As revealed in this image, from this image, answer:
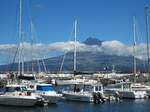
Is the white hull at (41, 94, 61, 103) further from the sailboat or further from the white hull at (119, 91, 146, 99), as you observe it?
the white hull at (119, 91, 146, 99)

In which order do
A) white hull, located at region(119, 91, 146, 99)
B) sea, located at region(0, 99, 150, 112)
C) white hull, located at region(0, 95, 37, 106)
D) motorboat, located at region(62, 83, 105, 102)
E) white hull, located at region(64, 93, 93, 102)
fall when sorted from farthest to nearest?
white hull, located at region(119, 91, 146, 99), motorboat, located at region(62, 83, 105, 102), white hull, located at region(64, 93, 93, 102), white hull, located at region(0, 95, 37, 106), sea, located at region(0, 99, 150, 112)

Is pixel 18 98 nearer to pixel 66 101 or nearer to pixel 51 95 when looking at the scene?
pixel 51 95

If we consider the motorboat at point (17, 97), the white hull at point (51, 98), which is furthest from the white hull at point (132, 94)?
the motorboat at point (17, 97)

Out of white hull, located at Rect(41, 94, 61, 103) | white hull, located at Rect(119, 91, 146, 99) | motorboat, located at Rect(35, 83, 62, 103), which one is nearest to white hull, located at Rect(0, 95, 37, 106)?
white hull, located at Rect(41, 94, 61, 103)

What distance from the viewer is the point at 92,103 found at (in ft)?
183

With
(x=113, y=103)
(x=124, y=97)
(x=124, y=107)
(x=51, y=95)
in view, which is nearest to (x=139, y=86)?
(x=124, y=97)

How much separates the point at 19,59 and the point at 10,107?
22.7 metres

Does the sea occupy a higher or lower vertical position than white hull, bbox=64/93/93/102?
lower

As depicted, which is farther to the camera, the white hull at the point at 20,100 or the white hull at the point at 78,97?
the white hull at the point at 78,97

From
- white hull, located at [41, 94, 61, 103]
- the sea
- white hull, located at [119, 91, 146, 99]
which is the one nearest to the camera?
the sea

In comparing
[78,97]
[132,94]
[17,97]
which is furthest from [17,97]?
[132,94]

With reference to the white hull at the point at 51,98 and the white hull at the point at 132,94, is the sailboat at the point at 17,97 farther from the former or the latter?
the white hull at the point at 132,94

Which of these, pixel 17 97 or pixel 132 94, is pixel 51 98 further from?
pixel 132 94

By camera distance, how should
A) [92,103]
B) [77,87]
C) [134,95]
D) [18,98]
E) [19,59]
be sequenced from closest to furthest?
[18,98], [92,103], [77,87], [134,95], [19,59]
